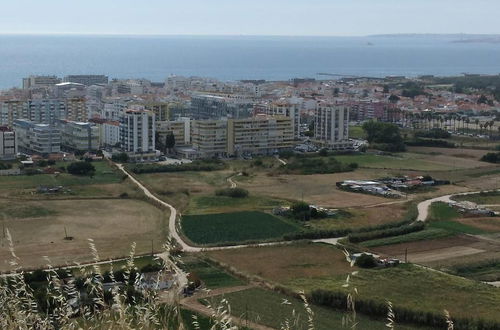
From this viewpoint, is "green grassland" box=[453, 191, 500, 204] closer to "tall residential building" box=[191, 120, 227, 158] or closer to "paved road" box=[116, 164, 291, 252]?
"paved road" box=[116, 164, 291, 252]

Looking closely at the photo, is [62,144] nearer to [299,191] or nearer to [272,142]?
[272,142]

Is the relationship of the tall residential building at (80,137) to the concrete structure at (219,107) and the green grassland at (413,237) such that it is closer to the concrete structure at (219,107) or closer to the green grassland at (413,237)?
the concrete structure at (219,107)

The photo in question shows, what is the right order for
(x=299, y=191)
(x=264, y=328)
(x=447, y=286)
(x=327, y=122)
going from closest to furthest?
(x=264, y=328) → (x=447, y=286) → (x=299, y=191) → (x=327, y=122)

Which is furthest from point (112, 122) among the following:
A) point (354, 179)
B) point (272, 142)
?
point (354, 179)

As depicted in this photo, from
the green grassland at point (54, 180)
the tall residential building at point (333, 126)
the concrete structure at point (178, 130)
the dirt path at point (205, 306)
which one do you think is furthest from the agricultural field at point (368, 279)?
the tall residential building at point (333, 126)

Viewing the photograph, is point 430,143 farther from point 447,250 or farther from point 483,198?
point 447,250

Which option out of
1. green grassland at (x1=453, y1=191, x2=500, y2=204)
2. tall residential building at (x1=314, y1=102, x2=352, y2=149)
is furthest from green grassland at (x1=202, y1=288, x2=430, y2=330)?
tall residential building at (x1=314, y1=102, x2=352, y2=149)
